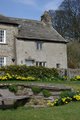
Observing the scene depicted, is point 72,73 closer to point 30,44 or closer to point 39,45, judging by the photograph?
point 30,44

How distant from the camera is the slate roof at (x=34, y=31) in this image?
42.1 metres

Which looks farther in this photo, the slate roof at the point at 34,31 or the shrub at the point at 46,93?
the slate roof at the point at 34,31

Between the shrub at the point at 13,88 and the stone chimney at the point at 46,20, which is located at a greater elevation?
the stone chimney at the point at 46,20

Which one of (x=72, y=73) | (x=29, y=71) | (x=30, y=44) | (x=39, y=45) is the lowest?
(x=72, y=73)

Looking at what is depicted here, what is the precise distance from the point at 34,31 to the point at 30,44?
107 inches

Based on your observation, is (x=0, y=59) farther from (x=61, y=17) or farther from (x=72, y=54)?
(x=61, y=17)

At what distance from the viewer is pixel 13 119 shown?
34.5 feet

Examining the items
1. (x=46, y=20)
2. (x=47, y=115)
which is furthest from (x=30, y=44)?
(x=47, y=115)

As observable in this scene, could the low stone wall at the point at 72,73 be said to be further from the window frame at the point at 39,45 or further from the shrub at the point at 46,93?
the shrub at the point at 46,93

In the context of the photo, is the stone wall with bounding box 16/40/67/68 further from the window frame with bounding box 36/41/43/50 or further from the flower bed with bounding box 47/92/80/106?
the flower bed with bounding box 47/92/80/106

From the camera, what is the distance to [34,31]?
145 ft

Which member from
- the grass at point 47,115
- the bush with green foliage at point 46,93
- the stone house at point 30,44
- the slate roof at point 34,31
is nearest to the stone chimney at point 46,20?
the stone house at point 30,44

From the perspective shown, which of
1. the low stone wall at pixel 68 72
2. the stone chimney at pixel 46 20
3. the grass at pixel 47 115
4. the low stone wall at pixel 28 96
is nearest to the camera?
the grass at pixel 47 115

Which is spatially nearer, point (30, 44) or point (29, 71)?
point (29, 71)
